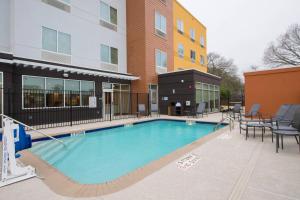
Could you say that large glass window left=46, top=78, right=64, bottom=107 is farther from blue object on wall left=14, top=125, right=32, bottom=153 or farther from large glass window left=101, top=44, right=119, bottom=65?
blue object on wall left=14, top=125, right=32, bottom=153

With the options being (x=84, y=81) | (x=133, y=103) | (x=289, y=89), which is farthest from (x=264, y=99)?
(x=84, y=81)

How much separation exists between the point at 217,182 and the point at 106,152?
3.86m

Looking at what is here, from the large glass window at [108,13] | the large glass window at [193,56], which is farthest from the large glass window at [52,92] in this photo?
the large glass window at [193,56]

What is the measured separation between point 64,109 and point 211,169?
9.31 meters

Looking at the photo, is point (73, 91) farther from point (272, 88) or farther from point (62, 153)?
point (272, 88)

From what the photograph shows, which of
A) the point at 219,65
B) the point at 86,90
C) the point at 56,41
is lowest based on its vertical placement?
the point at 86,90

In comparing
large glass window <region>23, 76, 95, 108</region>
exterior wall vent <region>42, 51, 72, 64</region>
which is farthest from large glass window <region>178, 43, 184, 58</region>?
exterior wall vent <region>42, 51, 72, 64</region>

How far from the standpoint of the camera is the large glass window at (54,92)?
377 inches

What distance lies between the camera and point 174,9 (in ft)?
59.0

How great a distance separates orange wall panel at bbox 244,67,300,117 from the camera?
749cm

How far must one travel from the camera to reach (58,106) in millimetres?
9992

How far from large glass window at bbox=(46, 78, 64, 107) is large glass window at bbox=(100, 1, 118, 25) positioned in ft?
20.5

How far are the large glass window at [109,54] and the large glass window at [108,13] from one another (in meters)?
2.11

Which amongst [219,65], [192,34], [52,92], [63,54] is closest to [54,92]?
[52,92]
